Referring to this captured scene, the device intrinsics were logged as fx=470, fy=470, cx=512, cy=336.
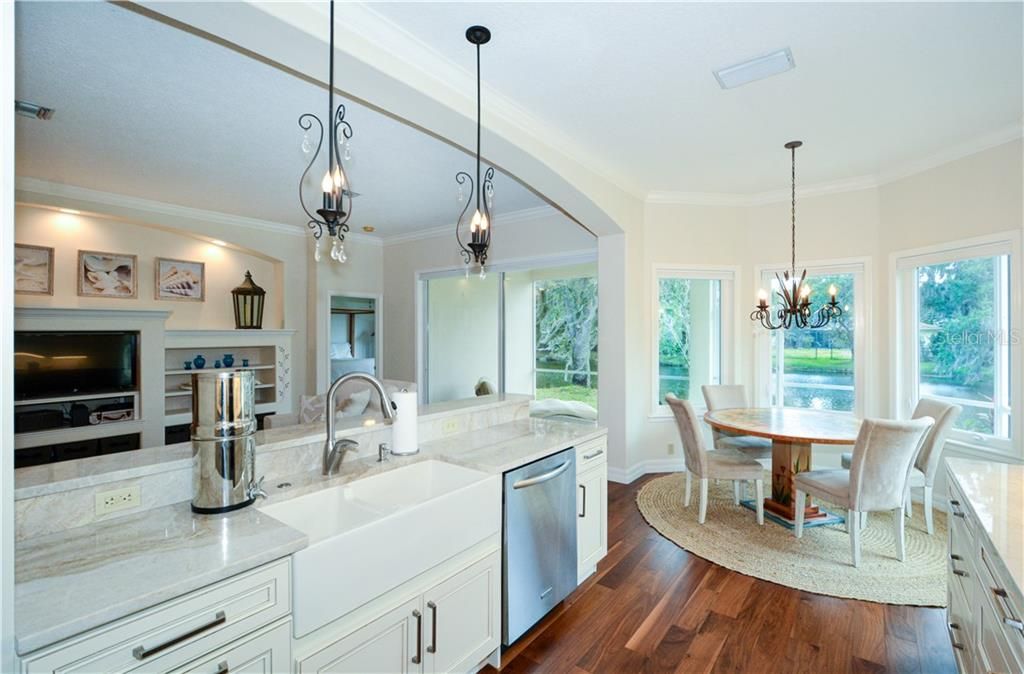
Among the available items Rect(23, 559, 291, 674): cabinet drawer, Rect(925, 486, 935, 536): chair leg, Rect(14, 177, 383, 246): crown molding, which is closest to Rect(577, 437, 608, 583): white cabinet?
Rect(23, 559, 291, 674): cabinet drawer

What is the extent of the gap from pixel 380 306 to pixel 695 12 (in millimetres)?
5614

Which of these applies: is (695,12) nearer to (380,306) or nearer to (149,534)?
(149,534)

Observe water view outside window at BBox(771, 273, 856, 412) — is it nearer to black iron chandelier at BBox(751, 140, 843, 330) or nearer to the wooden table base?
black iron chandelier at BBox(751, 140, 843, 330)

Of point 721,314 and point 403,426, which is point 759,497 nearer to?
point 721,314

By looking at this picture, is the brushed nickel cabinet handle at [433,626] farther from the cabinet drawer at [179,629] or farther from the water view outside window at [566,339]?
the water view outside window at [566,339]

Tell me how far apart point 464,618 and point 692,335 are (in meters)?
3.91

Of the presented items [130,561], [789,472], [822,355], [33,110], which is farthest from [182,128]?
[822,355]

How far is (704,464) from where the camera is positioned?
3441mm

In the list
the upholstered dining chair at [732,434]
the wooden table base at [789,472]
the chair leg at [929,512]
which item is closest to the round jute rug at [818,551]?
the chair leg at [929,512]

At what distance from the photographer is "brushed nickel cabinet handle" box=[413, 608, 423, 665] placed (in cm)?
165

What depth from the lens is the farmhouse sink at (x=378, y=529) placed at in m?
1.38

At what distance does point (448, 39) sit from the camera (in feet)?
7.30

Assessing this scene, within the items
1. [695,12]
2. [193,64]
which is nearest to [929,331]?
[695,12]

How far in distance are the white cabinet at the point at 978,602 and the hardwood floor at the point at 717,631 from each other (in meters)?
0.32
